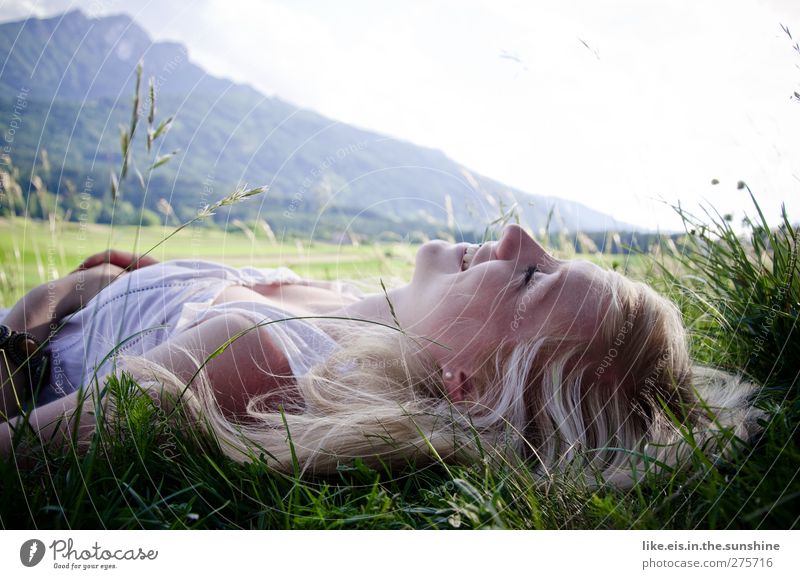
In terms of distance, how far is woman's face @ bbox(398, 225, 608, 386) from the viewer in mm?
1987

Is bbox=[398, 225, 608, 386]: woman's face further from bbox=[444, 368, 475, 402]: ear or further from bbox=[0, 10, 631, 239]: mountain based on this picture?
bbox=[0, 10, 631, 239]: mountain

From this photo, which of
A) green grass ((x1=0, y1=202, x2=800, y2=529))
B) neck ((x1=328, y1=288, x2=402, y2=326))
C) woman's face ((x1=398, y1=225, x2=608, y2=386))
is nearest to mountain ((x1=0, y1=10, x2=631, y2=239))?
woman's face ((x1=398, y1=225, x2=608, y2=386))

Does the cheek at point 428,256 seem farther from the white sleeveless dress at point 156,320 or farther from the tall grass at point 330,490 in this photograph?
the tall grass at point 330,490

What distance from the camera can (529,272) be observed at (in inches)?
81.7

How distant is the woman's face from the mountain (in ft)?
0.76

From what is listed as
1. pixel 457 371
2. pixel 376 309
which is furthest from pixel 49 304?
pixel 457 371

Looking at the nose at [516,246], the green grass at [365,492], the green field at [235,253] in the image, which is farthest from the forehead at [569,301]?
the green field at [235,253]

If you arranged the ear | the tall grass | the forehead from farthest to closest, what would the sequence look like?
the ear < the forehead < the tall grass

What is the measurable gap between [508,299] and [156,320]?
1.56m

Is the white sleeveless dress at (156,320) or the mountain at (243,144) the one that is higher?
the mountain at (243,144)

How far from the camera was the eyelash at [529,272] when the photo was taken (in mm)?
2051
